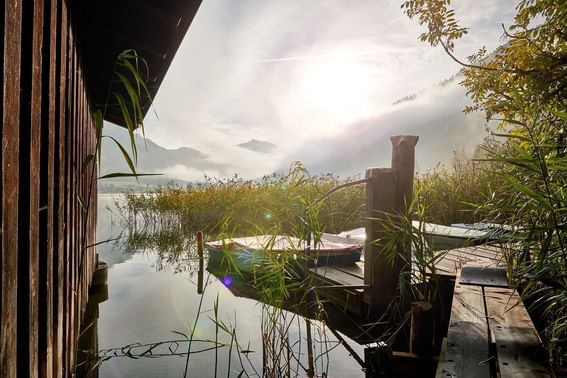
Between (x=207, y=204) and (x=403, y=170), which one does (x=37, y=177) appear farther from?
(x=207, y=204)

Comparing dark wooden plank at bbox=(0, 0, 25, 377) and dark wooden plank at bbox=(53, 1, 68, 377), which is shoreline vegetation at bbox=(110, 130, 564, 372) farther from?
dark wooden plank at bbox=(0, 0, 25, 377)

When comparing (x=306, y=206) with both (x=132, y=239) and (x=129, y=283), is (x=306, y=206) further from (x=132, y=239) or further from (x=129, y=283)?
(x=132, y=239)

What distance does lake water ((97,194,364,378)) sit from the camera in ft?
11.5

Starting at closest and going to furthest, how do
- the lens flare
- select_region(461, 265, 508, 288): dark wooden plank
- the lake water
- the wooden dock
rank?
the lake water
select_region(461, 265, 508, 288): dark wooden plank
the wooden dock
the lens flare

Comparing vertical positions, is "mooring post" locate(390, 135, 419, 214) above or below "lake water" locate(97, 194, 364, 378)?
above

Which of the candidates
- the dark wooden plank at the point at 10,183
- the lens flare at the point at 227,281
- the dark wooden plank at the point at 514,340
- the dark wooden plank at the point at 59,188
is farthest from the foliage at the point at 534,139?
the lens flare at the point at 227,281

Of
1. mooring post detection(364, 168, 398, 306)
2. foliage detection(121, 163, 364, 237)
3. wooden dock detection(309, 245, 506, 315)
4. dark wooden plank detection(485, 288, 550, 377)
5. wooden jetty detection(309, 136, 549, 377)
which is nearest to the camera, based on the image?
dark wooden plank detection(485, 288, 550, 377)

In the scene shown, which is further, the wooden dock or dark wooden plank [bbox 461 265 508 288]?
the wooden dock

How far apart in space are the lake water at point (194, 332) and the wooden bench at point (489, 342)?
1.07 metres

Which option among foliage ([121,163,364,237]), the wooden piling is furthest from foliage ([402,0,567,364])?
foliage ([121,163,364,237])

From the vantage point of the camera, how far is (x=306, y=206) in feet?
10.9

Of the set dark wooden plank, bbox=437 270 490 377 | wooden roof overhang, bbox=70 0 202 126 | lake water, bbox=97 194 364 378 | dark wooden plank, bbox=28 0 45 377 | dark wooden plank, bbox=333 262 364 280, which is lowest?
lake water, bbox=97 194 364 378

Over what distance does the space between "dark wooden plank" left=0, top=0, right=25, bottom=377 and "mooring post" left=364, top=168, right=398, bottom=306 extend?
3.25 metres

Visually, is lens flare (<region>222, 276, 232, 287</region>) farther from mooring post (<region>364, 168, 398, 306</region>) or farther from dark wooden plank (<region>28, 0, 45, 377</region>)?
dark wooden plank (<region>28, 0, 45, 377</region>)
